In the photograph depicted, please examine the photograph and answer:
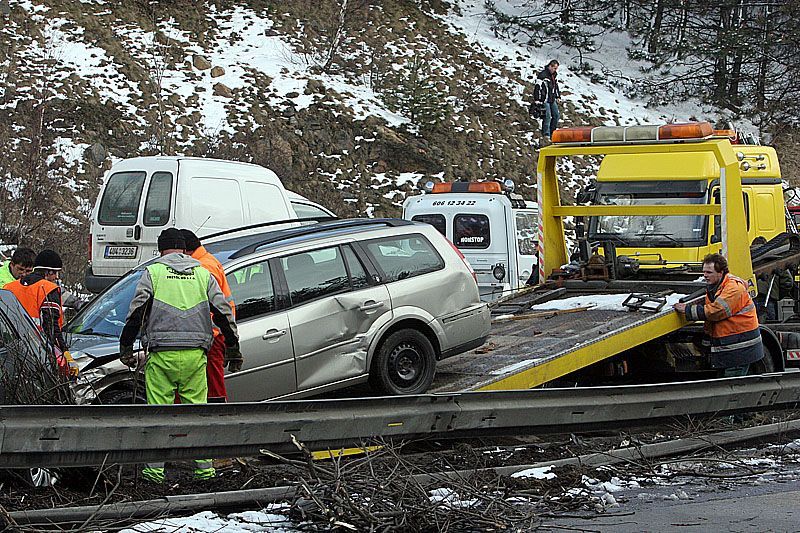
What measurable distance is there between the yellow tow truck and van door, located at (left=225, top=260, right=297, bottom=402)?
4.43 feet

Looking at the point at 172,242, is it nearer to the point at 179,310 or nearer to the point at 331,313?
the point at 179,310

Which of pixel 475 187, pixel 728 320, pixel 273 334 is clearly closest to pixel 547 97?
pixel 475 187

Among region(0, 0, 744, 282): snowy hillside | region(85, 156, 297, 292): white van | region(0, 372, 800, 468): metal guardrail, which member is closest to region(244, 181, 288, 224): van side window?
region(85, 156, 297, 292): white van

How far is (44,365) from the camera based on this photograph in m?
6.42

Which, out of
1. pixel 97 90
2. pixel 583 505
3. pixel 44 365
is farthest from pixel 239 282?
pixel 97 90

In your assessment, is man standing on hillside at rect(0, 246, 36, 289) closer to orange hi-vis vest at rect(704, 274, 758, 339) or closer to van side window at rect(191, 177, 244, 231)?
van side window at rect(191, 177, 244, 231)

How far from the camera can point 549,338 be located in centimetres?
968

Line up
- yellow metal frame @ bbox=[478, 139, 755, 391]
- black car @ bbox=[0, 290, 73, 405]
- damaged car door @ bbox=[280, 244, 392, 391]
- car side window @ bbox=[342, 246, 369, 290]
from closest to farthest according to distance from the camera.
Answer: black car @ bbox=[0, 290, 73, 405] < damaged car door @ bbox=[280, 244, 392, 391] < car side window @ bbox=[342, 246, 369, 290] < yellow metal frame @ bbox=[478, 139, 755, 391]

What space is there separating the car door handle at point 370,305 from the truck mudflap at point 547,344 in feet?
2.67

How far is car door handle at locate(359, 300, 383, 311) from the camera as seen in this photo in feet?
28.4

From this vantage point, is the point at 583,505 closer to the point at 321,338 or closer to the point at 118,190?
the point at 321,338

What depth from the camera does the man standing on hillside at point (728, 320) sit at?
33.0 ft

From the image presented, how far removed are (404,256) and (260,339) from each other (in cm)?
167

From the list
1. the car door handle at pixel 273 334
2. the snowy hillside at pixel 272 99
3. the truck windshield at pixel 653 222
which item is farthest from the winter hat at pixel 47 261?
the snowy hillside at pixel 272 99
